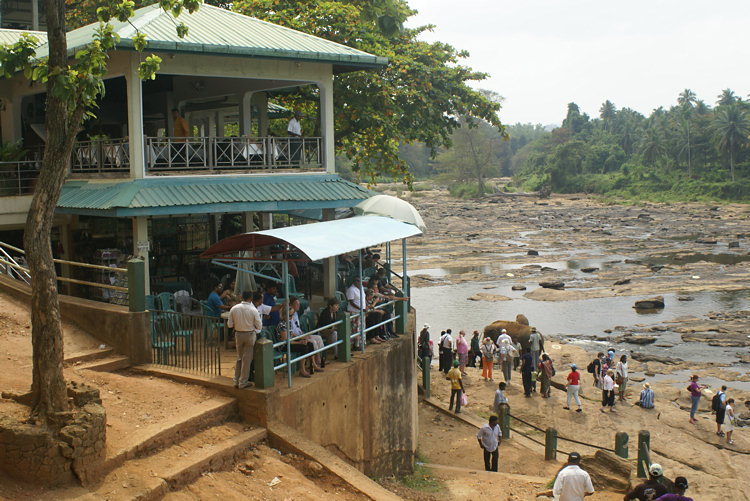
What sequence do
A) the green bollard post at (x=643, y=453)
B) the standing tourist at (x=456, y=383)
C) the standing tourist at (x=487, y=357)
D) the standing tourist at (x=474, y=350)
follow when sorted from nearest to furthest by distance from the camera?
the green bollard post at (x=643, y=453)
the standing tourist at (x=456, y=383)
the standing tourist at (x=487, y=357)
the standing tourist at (x=474, y=350)

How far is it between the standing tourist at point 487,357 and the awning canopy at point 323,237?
764 cm

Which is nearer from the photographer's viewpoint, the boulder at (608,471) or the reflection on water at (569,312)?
the boulder at (608,471)

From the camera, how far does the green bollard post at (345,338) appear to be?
37.8 ft

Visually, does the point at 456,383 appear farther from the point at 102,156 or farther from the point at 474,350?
the point at 102,156

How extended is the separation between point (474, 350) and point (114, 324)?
12.8 meters

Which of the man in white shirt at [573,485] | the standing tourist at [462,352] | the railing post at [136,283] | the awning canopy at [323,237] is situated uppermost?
the awning canopy at [323,237]

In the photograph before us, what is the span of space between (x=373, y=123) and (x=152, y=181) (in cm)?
801

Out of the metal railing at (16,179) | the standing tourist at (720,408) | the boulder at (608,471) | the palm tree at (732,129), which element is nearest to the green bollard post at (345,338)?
the boulder at (608,471)

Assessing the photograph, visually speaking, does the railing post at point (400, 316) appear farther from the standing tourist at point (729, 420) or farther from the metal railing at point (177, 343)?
the standing tourist at point (729, 420)

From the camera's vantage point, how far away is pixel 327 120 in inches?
624

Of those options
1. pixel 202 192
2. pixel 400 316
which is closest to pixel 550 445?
pixel 400 316

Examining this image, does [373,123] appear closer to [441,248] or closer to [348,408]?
[348,408]

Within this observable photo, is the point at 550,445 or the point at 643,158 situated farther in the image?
the point at 643,158

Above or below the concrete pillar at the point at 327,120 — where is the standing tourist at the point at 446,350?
below
